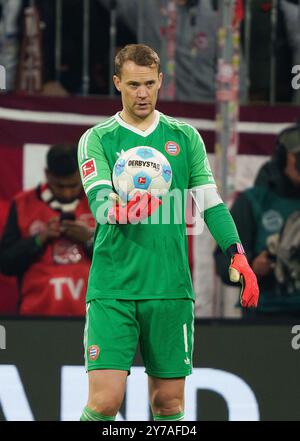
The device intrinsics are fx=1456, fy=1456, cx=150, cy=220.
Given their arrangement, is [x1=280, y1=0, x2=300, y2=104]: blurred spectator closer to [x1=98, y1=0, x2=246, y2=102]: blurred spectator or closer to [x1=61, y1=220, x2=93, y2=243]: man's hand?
[x1=98, y1=0, x2=246, y2=102]: blurred spectator

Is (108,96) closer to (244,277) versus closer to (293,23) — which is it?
(293,23)

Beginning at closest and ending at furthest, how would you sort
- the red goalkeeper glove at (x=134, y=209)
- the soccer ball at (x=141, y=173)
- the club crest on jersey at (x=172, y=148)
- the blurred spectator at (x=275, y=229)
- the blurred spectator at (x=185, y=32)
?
1. the red goalkeeper glove at (x=134, y=209)
2. the soccer ball at (x=141, y=173)
3. the club crest on jersey at (x=172, y=148)
4. the blurred spectator at (x=275, y=229)
5. the blurred spectator at (x=185, y=32)

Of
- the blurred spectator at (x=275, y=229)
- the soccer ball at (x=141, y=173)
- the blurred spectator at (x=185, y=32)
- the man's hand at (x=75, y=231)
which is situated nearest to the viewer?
the soccer ball at (x=141, y=173)

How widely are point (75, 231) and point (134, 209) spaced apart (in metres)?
3.33

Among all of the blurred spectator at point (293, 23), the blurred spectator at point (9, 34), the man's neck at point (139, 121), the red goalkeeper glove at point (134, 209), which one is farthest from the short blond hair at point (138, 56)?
the blurred spectator at point (293, 23)

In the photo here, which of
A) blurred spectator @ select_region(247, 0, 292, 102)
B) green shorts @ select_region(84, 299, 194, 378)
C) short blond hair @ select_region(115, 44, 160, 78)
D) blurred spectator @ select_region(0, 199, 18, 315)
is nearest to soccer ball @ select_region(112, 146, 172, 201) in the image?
Answer: short blond hair @ select_region(115, 44, 160, 78)

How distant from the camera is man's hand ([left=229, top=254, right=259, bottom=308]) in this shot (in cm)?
682

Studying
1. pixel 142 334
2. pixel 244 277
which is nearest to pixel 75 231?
pixel 142 334

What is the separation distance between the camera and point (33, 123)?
401 inches

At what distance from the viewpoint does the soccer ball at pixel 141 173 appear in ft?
22.8

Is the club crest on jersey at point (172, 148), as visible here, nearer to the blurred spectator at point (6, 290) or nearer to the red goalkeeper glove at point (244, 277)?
the red goalkeeper glove at point (244, 277)

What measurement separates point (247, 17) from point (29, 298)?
250 cm

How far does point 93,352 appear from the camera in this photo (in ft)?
23.0
